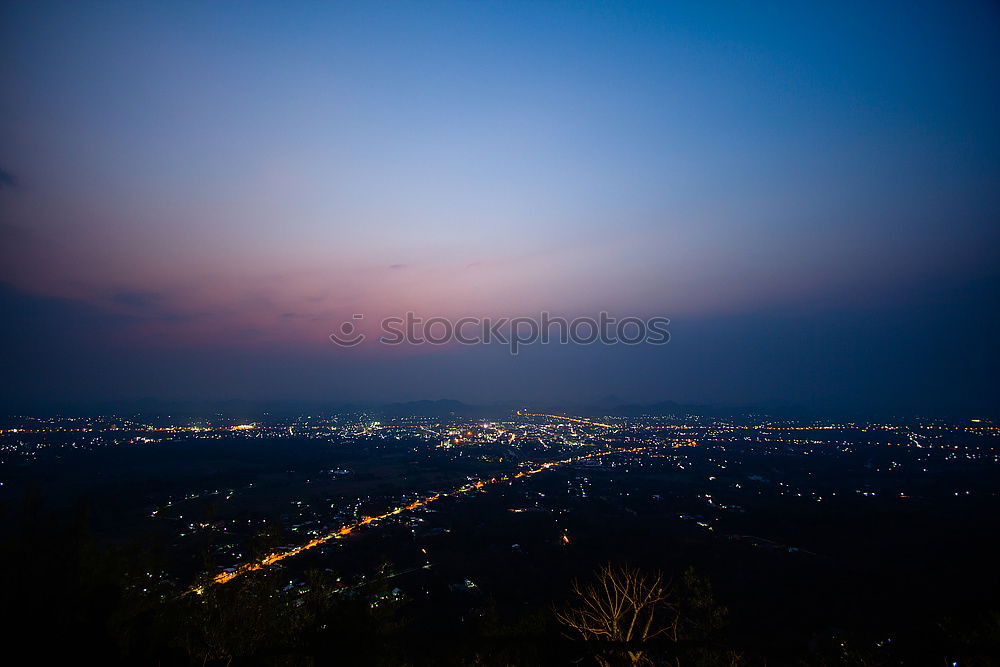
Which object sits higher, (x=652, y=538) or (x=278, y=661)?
(x=278, y=661)

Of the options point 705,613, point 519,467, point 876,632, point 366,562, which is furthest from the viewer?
point 519,467

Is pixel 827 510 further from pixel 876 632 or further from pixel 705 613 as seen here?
pixel 705 613

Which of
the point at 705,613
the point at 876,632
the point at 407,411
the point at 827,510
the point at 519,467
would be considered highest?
the point at 705,613

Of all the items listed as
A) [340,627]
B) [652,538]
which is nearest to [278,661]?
[340,627]

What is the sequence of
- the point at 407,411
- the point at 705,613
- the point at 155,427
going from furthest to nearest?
the point at 407,411 < the point at 155,427 < the point at 705,613

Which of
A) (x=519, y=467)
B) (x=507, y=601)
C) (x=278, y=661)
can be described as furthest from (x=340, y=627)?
(x=519, y=467)

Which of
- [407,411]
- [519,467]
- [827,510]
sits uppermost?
[827,510]

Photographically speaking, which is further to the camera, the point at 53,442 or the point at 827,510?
the point at 53,442

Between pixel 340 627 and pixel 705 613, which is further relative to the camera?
pixel 705 613

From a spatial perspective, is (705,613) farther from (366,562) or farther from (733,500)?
(733,500)
